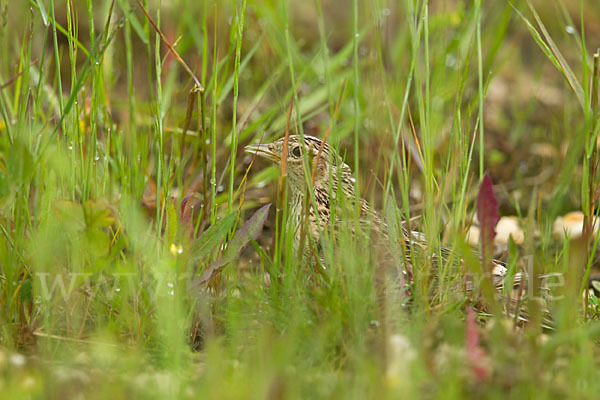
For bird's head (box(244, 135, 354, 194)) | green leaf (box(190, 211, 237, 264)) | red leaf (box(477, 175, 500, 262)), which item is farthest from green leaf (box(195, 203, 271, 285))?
bird's head (box(244, 135, 354, 194))

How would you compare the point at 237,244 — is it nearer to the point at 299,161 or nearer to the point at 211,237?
the point at 211,237

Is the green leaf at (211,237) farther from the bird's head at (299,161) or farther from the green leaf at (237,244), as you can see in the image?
the bird's head at (299,161)

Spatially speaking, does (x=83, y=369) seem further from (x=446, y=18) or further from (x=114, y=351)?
(x=446, y=18)

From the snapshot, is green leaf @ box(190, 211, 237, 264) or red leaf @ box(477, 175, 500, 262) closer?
red leaf @ box(477, 175, 500, 262)

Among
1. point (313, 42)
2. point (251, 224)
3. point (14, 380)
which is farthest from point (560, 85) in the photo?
point (14, 380)

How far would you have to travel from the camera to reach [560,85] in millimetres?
5023

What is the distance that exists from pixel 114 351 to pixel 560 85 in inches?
156

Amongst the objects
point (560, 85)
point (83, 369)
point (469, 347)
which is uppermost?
point (560, 85)

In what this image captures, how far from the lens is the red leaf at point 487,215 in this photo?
1896 millimetres

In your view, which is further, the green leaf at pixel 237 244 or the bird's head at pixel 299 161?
the bird's head at pixel 299 161

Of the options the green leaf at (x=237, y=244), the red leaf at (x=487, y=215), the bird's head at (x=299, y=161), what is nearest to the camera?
the red leaf at (x=487, y=215)

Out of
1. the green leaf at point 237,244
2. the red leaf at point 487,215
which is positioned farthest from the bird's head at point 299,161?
the red leaf at point 487,215

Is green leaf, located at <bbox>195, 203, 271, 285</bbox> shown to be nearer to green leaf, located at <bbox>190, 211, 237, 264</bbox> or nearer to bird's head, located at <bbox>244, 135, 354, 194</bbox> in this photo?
green leaf, located at <bbox>190, 211, 237, 264</bbox>

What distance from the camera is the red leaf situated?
6.22ft
